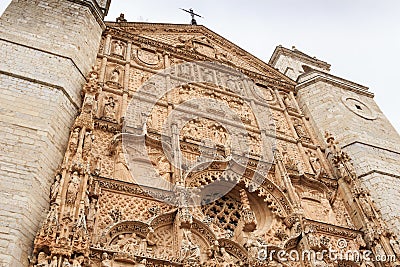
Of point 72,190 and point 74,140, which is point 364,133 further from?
point 72,190

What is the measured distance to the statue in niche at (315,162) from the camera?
9.10 metres

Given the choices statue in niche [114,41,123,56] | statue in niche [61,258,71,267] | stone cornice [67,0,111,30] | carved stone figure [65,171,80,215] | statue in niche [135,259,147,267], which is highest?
stone cornice [67,0,111,30]

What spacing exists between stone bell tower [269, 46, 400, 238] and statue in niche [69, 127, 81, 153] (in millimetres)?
5771

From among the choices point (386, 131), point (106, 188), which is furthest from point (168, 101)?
point (386, 131)

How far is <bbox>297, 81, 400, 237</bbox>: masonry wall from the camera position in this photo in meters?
8.68

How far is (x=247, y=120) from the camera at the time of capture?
9680mm

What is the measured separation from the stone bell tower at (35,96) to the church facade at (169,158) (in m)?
0.02

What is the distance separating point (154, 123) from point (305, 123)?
428 centimetres

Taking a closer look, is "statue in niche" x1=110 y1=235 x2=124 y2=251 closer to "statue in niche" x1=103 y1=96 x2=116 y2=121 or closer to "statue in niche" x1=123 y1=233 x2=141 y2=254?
"statue in niche" x1=123 y1=233 x2=141 y2=254

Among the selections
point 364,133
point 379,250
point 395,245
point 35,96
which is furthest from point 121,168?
point 364,133

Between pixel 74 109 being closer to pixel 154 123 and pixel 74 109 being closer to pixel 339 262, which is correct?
pixel 154 123

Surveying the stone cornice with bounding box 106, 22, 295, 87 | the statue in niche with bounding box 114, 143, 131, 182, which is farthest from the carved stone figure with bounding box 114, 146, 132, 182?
the stone cornice with bounding box 106, 22, 295, 87

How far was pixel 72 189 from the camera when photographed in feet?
18.1

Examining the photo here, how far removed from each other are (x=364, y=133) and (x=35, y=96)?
24.0 feet
